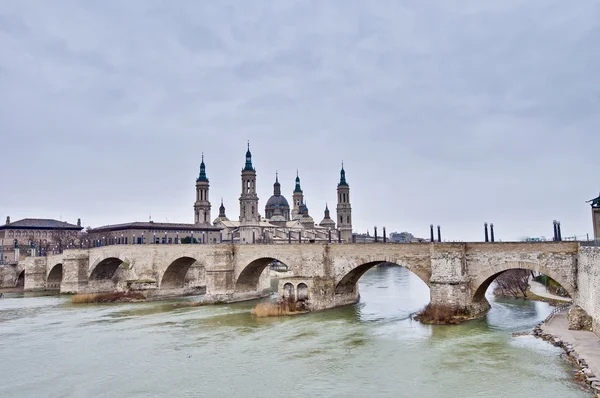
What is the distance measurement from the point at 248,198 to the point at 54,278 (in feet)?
162

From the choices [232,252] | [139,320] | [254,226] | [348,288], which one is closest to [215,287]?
[232,252]

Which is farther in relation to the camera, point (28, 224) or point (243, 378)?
point (28, 224)

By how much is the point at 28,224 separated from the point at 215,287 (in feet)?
226

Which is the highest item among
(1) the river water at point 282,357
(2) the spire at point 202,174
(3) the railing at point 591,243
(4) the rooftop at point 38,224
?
(2) the spire at point 202,174

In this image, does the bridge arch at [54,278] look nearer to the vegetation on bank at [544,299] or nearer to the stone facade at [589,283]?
the vegetation on bank at [544,299]

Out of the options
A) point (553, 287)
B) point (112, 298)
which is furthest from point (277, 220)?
point (553, 287)

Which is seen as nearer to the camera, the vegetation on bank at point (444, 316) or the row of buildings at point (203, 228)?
the vegetation on bank at point (444, 316)

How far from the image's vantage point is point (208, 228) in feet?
361

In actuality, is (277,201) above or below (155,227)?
above

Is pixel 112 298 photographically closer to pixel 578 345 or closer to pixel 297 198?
pixel 578 345

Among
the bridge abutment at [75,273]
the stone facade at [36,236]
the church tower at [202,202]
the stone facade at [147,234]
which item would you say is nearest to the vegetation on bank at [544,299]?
the bridge abutment at [75,273]

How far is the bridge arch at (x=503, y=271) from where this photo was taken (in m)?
28.6

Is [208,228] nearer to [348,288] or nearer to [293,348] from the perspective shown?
[348,288]

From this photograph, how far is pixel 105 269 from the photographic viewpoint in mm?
60594
